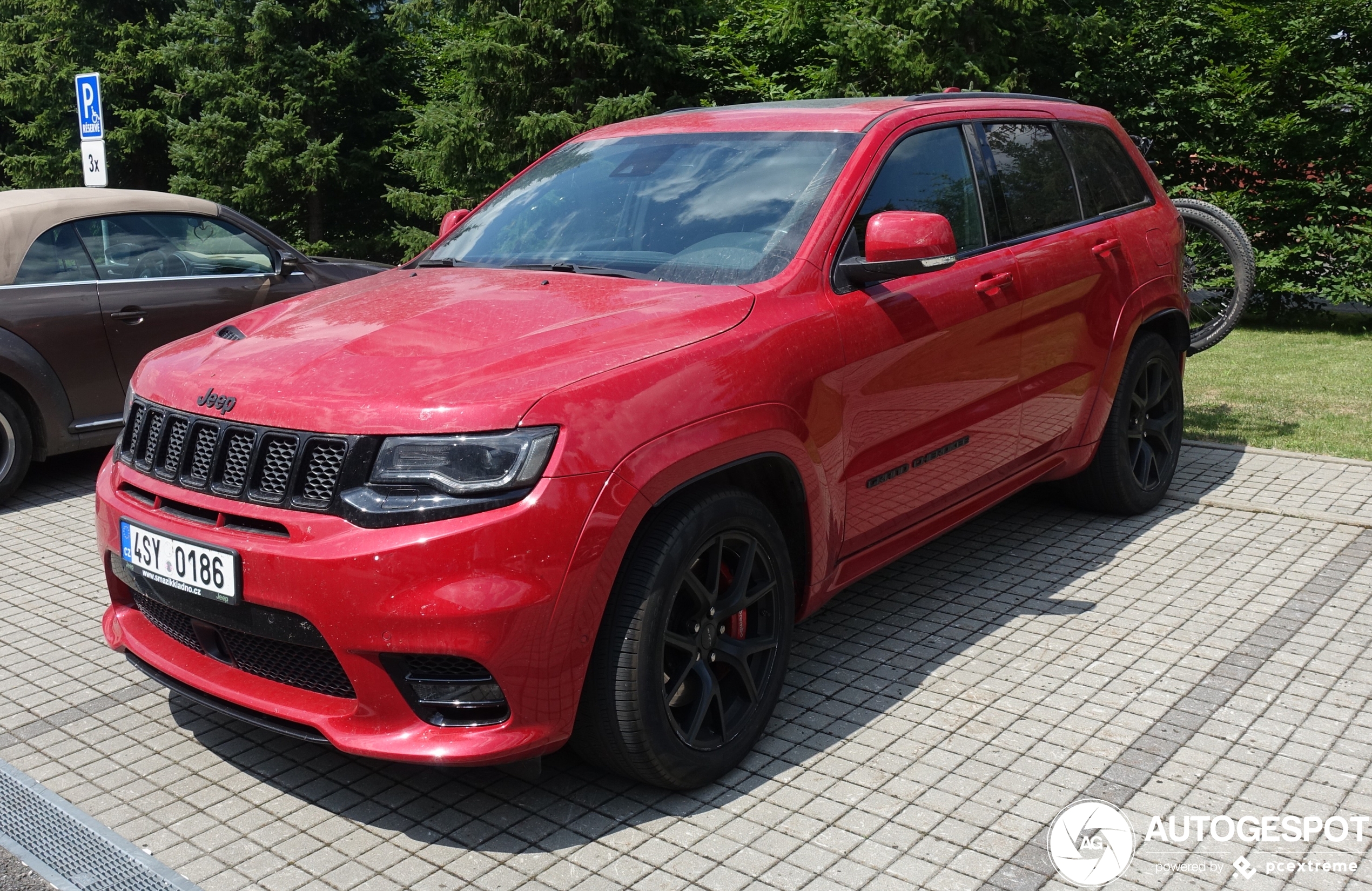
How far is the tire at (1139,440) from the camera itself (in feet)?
19.5

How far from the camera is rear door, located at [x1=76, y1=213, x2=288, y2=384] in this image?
718 centimetres

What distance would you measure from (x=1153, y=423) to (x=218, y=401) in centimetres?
458

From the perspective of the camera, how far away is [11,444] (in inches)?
269

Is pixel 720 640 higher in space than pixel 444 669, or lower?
lower

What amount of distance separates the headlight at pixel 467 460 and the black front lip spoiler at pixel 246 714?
0.71 m

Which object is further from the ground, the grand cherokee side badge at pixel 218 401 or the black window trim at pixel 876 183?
the black window trim at pixel 876 183

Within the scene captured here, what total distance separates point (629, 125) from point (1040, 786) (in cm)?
302

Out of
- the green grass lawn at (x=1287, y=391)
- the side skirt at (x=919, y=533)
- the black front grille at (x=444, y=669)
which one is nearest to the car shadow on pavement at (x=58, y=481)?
the black front grille at (x=444, y=669)

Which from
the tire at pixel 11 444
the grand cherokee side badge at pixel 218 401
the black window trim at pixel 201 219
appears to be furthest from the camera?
the black window trim at pixel 201 219

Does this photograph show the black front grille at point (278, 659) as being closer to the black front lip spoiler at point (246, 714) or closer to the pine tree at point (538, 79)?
the black front lip spoiler at point (246, 714)

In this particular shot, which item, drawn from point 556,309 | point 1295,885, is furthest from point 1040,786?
point 556,309

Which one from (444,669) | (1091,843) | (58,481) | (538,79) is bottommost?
(58,481)

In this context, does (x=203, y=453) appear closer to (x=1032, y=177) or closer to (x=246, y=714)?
(x=246, y=714)

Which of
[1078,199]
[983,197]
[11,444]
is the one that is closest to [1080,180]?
[1078,199]
